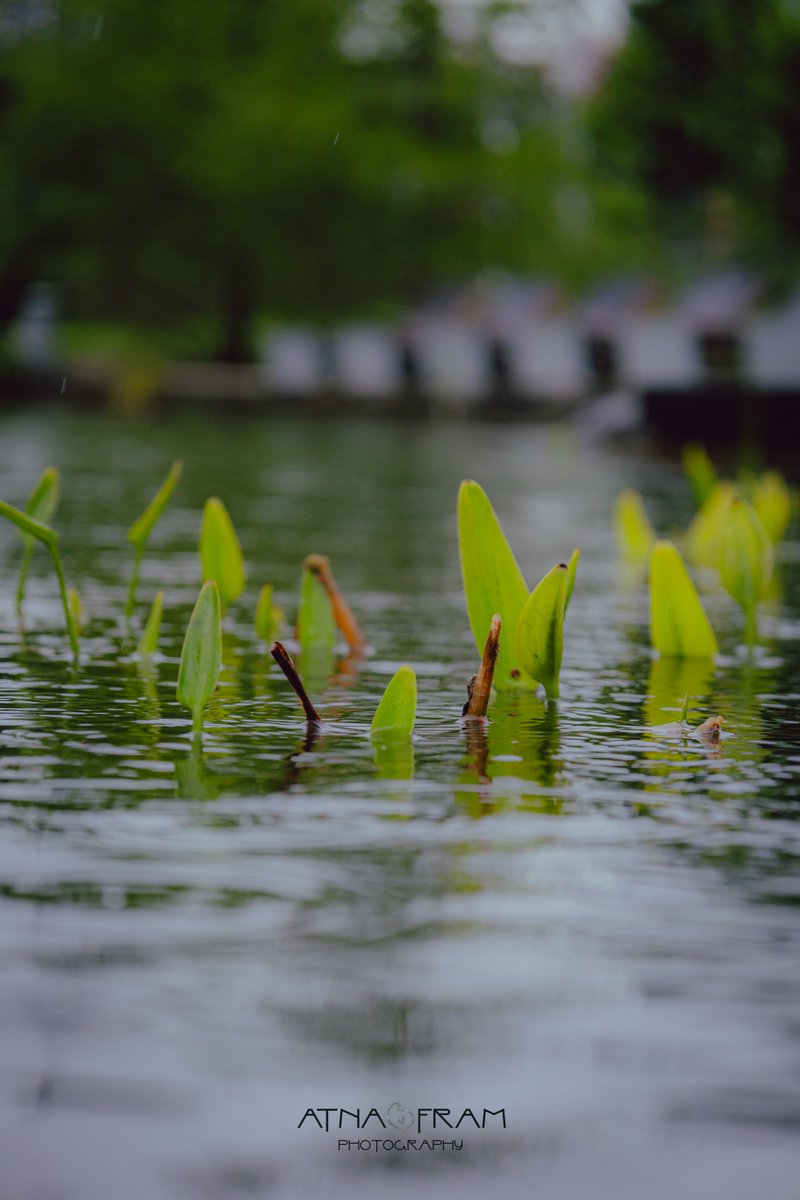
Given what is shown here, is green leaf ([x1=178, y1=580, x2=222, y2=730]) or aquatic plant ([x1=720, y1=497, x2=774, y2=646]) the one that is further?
aquatic plant ([x1=720, y1=497, x2=774, y2=646])

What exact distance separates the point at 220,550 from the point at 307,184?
3940 cm

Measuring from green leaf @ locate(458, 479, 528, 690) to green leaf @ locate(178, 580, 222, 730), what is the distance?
0.58 metres

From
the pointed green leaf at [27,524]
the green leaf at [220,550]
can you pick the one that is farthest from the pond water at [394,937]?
the green leaf at [220,550]

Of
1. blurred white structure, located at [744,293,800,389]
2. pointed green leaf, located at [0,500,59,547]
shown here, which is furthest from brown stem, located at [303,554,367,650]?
blurred white structure, located at [744,293,800,389]

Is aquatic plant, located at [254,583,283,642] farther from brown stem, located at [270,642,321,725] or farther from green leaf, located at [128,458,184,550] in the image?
brown stem, located at [270,642,321,725]

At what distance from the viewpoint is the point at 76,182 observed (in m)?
43.8

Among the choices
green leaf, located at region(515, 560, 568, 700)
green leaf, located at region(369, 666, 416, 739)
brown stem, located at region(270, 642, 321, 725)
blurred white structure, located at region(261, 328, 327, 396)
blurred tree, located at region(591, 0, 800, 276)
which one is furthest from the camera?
blurred white structure, located at region(261, 328, 327, 396)

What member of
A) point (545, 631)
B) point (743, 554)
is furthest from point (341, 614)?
point (743, 554)

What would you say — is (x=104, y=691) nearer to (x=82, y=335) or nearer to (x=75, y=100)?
(x=75, y=100)

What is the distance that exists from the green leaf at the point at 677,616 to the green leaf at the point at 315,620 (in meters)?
0.72

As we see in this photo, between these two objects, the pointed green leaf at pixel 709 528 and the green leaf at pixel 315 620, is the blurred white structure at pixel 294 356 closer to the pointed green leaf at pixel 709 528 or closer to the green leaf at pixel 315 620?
the pointed green leaf at pixel 709 528

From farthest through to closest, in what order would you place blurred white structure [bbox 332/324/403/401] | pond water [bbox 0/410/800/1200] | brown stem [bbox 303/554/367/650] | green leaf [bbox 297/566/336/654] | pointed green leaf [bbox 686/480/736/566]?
1. blurred white structure [bbox 332/324/403/401]
2. pointed green leaf [bbox 686/480/736/566]
3. green leaf [bbox 297/566/336/654]
4. brown stem [bbox 303/554/367/650]
5. pond water [bbox 0/410/800/1200]

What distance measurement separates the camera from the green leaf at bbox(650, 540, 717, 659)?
384cm

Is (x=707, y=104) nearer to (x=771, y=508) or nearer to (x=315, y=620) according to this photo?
(x=771, y=508)
